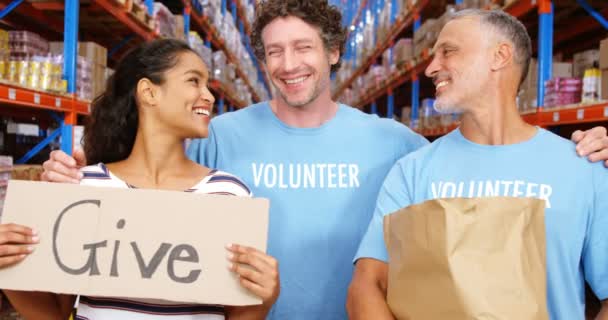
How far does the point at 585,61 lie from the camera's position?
3.43m

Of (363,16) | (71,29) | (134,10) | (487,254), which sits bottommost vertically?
(487,254)

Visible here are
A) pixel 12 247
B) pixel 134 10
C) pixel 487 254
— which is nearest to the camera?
pixel 487 254

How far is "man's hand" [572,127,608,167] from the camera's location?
1391 mm

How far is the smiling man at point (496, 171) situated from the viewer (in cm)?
135

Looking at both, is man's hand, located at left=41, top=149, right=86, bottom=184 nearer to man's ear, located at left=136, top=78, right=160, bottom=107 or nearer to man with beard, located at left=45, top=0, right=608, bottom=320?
man's ear, located at left=136, top=78, right=160, bottom=107

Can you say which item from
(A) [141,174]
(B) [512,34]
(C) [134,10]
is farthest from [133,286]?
(C) [134,10]

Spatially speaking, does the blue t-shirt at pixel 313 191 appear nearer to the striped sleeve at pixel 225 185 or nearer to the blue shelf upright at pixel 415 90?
the striped sleeve at pixel 225 185

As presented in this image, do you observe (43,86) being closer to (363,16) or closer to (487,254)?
(487,254)

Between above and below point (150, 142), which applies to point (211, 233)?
below

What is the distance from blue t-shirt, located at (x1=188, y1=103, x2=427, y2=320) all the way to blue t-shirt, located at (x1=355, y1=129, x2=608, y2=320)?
0.31 metres

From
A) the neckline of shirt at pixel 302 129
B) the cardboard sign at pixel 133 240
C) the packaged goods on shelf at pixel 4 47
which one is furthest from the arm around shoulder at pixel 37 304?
the packaged goods on shelf at pixel 4 47

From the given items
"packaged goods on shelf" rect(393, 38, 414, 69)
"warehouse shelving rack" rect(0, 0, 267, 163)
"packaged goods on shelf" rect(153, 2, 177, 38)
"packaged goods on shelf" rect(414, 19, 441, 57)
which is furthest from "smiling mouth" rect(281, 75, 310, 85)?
"packaged goods on shelf" rect(393, 38, 414, 69)

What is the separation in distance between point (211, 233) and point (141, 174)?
43 cm

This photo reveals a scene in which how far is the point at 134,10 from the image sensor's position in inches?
171
